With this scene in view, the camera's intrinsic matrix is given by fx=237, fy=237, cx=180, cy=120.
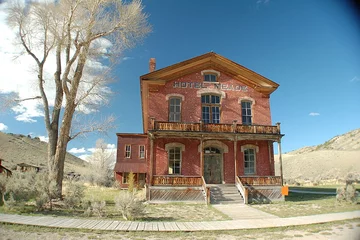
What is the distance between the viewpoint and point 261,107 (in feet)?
62.2

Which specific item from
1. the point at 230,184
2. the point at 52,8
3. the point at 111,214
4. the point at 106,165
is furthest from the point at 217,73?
the point at 106,165

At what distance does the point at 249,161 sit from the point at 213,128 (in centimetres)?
419

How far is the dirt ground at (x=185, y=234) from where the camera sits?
20.8 ft

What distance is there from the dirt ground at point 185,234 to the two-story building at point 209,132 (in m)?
7.09

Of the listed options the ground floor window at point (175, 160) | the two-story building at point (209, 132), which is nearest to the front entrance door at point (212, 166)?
the two-story building at point (209, 132)

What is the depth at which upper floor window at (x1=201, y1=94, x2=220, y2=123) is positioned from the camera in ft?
59.5

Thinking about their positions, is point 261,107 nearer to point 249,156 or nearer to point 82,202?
point 249,156

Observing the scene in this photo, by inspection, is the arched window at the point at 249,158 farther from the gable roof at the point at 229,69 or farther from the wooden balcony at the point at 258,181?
the gable roof at the point at 229,69

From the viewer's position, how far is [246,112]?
18.8m

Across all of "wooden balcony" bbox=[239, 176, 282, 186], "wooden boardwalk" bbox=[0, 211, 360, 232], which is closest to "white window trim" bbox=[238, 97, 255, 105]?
"wooden balcony" bbox=[239, 176, 282, 186]

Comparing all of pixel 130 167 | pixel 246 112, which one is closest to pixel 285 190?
pixel 246 112

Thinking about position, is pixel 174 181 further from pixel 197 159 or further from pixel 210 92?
pixel 210 92

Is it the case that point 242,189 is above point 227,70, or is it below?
below

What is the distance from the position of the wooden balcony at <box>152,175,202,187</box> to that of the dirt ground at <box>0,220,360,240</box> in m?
7.85
